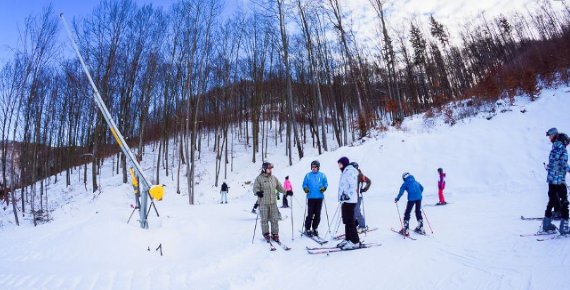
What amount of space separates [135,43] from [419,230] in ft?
73.7

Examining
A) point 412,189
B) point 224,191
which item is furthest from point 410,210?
point 224,191

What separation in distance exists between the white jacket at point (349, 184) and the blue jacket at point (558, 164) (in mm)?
3664

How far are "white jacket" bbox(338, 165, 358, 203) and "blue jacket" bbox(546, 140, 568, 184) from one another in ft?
12.0

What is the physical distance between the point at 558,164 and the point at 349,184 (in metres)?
3.87

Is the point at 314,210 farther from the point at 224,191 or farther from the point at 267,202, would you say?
the point at 224,191

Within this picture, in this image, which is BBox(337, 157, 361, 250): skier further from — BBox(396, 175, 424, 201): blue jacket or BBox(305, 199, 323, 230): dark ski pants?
BBox(396, 175, 424, 201): blue jacket

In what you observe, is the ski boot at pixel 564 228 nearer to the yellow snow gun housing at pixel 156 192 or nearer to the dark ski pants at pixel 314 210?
the dark ski pants at pixel 314 210

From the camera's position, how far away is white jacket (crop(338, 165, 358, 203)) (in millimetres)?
6004

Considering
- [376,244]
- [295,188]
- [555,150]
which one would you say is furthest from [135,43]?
[555,150]

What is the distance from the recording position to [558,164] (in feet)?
18.2

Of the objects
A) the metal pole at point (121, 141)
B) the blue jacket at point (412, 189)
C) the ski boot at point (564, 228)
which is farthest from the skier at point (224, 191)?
the ski boot at point (564, 228)

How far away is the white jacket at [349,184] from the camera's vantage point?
600 cm

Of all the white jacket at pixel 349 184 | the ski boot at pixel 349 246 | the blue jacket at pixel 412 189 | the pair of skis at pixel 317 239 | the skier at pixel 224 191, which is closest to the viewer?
the ski boot at pixel 349 246

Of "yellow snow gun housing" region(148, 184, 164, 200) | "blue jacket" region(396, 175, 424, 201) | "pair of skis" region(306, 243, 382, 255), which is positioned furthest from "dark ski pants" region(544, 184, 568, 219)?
"yellow snow gun housing" region(148, 184, 164, 200)
